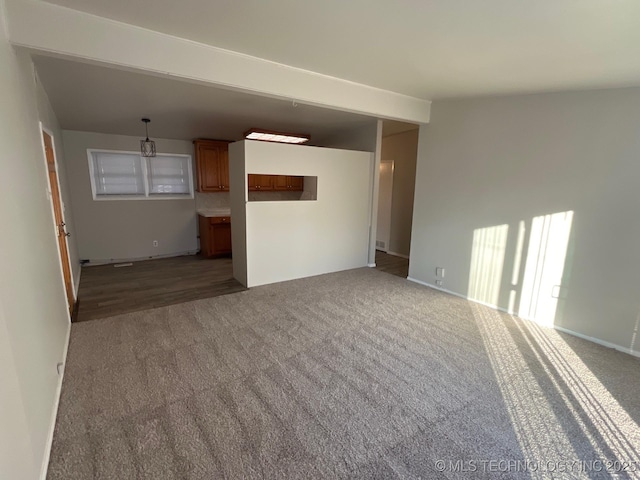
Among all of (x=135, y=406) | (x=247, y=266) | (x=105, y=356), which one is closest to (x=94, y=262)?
(x=247, y=266)

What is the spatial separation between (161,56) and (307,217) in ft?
9.35

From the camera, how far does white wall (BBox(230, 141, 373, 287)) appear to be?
14.1 feet

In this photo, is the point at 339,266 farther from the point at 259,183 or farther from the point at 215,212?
the point at 215,212

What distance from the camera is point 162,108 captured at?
3.96 meters

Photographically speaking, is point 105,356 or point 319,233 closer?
point 105,356

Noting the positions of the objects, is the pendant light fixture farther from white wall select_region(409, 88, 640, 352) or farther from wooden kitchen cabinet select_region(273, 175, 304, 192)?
white wall select_region(409, 88, 640, 352)

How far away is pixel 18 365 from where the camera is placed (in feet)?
4.49

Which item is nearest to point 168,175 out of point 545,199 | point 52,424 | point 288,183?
point 288,183

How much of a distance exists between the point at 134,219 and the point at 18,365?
16.9ft

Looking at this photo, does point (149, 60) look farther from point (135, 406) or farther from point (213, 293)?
point (213, 293)

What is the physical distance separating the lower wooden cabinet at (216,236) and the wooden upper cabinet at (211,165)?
705 millimetres

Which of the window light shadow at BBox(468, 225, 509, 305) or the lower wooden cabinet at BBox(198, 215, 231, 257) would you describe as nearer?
the window light shadow at BBox(468, 225, 509, 305)

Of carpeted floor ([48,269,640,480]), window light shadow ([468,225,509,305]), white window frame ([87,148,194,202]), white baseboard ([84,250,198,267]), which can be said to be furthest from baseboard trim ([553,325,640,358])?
white window frame ([87,148,194,202])

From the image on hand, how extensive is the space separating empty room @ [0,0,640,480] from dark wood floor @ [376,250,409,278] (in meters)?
0.27
